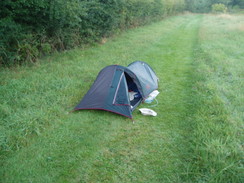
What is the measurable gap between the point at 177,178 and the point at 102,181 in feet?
3.92

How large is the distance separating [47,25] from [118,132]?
Answer: 6161 millimetres

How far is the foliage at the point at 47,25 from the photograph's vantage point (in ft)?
21.9

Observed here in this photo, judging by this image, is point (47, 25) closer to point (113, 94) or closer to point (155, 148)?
point (113, 94)

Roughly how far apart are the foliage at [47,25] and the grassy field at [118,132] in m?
0.77

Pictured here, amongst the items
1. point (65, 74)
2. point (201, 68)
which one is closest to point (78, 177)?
point (65, 74)

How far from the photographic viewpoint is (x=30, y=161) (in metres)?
3.53

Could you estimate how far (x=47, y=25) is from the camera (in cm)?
834

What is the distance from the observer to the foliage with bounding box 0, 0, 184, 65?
667 cm

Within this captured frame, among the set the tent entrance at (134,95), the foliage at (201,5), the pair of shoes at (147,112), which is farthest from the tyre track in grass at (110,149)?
the foliage at (201,5)

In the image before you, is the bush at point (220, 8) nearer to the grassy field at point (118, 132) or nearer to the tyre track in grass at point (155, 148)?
the grassy field at point (118, 132)

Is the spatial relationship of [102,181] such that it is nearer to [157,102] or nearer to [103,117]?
[103,117]

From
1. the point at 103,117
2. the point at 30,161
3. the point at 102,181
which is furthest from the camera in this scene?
the point at 103,117

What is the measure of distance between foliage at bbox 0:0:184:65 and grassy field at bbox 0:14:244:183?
766mm

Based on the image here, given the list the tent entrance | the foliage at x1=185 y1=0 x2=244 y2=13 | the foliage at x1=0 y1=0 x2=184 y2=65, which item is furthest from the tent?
the foliage at x1=185 y1=0 x2=244 y2=13
